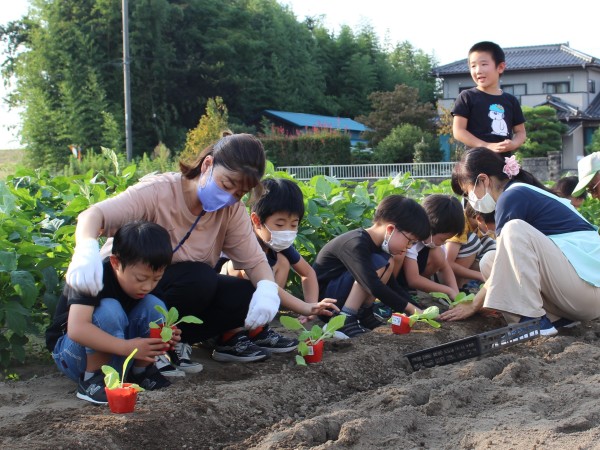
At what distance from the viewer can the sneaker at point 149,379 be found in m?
2.88

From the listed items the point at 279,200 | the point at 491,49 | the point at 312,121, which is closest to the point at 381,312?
the point at 279,200

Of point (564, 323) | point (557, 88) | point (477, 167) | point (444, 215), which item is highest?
point (557, 88)

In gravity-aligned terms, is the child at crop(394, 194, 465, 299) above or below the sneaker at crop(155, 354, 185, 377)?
above

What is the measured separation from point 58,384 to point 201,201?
91cm

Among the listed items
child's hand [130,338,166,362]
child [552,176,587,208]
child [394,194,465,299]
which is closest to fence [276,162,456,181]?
child [552,176,587,208]

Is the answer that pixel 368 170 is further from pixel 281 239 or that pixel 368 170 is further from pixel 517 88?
pixel 281 239

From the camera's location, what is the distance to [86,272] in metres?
2.57

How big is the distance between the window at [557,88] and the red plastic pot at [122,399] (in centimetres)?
3772

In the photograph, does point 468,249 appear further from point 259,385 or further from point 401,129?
point 401,129

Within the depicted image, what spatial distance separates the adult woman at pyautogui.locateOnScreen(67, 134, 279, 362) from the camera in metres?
2.99

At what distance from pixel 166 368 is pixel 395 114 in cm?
3101

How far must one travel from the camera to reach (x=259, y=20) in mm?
43625

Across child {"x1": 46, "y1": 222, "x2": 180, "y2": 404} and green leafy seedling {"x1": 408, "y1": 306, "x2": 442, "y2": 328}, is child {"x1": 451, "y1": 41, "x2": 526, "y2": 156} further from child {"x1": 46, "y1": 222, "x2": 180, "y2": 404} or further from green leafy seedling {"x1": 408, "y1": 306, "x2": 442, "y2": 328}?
child {"x1": 46, "y1": 222, "x2": 180, "y2": 404}

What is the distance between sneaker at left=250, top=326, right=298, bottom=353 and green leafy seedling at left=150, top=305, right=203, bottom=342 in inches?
30.3
